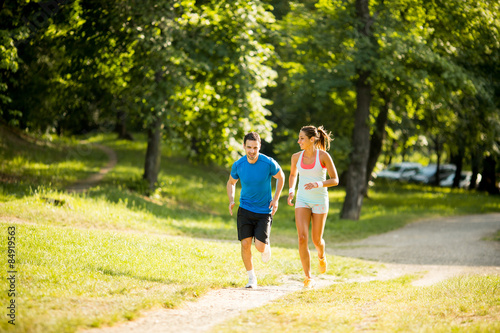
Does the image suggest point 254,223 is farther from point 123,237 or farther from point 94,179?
point 94,179

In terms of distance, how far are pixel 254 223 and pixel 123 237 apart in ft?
11.0

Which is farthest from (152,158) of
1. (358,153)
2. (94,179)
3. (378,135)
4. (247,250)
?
(247,250)

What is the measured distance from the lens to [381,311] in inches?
245

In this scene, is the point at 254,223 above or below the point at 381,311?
above

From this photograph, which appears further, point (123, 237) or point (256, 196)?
point (123, 237)

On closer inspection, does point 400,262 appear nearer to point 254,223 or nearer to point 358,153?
point 254,223

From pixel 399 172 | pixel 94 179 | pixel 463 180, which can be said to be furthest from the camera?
pixel 399 172

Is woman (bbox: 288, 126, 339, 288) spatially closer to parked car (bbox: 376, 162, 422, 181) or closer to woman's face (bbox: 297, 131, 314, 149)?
woman's face (bbox: 297, 131, 314, 149)

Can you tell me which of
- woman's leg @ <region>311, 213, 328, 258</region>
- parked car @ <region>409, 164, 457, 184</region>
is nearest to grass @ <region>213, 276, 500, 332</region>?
woman's leg @ <region>311, 213, 328, 258</region>

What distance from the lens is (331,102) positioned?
982 inches

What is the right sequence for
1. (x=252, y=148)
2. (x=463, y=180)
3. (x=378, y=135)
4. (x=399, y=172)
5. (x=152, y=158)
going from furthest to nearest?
(x=399, y=172) → (x=463, y=180) → (x=378, y=135) → (x=152, y=158) → (x=252, y=148)

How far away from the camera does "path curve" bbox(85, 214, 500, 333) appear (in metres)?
5.67

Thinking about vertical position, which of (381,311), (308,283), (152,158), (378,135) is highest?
(378,135)

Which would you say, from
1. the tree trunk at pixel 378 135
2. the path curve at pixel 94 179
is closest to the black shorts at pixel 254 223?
the path curve at pixel 94 179
